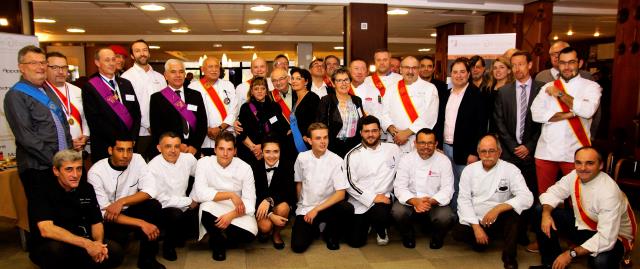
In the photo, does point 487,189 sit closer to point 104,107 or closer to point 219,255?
point 219,255

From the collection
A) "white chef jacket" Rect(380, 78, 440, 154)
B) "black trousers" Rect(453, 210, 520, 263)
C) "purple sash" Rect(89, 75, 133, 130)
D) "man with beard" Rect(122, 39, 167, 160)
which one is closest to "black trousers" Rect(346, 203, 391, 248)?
"black trousers" Rect(453, 210, 520, 263)

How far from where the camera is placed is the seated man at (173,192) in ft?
10.8

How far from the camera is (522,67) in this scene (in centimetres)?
365

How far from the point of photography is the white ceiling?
6977 millimetres

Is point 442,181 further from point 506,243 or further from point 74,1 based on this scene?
point 74,1

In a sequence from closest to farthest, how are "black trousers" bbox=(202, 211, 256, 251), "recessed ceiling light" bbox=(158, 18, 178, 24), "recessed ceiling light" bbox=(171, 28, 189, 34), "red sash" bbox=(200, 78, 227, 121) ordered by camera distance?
"black trousers" bbox=(202, 211, 256, 251) < "red sash" bbox=(200, 78, 227, 121) < "recessed ceiling light" bbox=(158, 18, 178, 24) < "recessed ceiling light" bbox=(171, 28, 189, 34)

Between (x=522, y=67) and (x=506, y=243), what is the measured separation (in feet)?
4.63

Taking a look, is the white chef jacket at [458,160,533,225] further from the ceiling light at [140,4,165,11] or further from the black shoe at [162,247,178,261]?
the ceiling light at [140,4,165,11]

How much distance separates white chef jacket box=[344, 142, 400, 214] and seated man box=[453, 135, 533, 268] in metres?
0.59

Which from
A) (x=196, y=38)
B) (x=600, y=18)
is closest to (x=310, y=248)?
(x=600, y=18)

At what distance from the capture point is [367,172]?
3.69 metres

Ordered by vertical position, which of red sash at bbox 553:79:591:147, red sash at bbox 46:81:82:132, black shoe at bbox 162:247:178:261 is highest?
red sash at bbox 46:81:82:132

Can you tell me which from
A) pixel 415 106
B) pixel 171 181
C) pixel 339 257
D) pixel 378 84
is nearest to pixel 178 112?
pixel 171 181

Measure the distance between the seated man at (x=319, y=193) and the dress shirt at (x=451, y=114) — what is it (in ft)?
3.22
